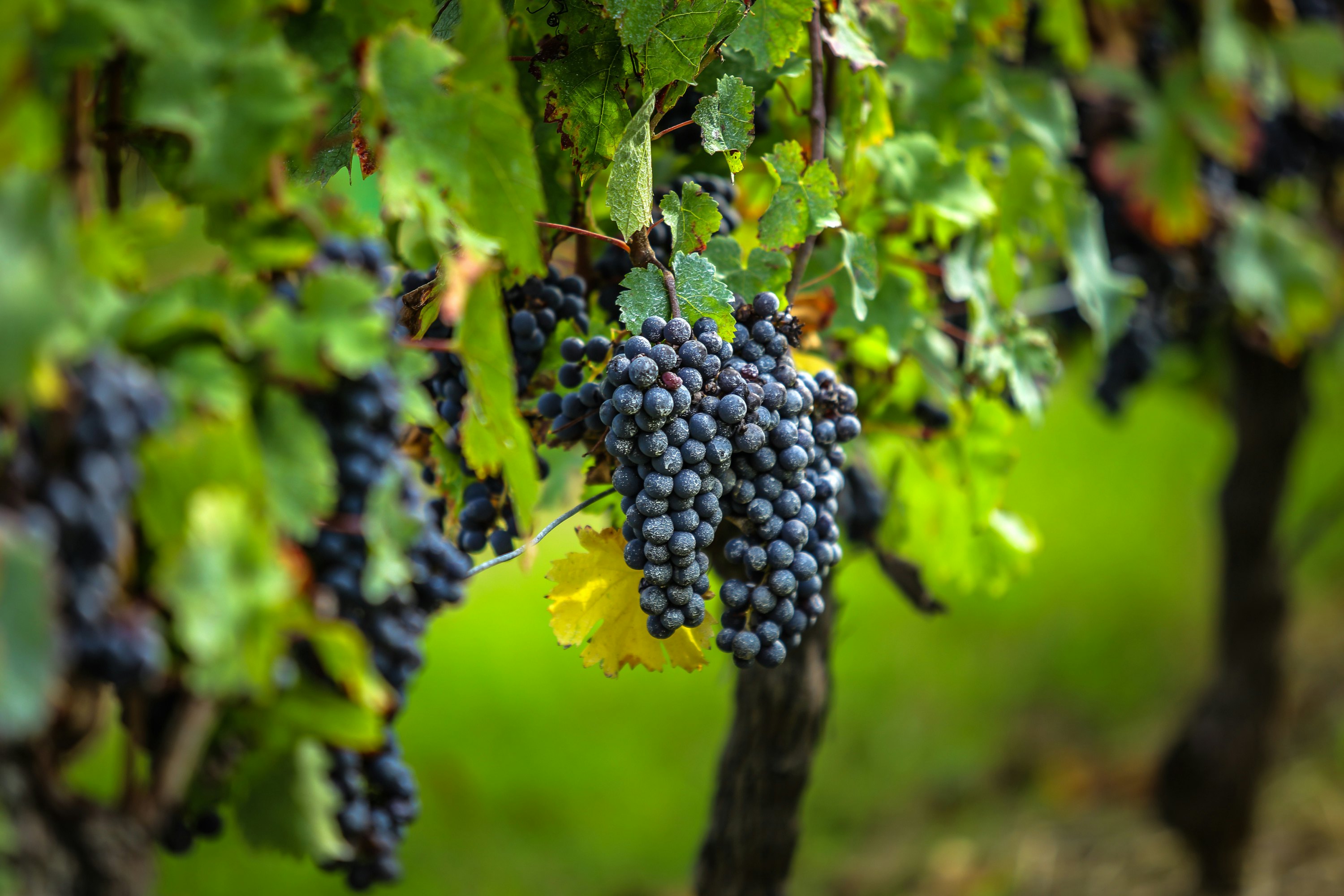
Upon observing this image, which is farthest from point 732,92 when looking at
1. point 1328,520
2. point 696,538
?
point 1328,520

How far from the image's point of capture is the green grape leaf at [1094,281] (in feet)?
5.02

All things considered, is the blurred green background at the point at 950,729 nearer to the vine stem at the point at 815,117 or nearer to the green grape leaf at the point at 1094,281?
the green grape leaf at the point at 1094,281

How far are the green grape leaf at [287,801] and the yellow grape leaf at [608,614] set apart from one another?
275 millimetres

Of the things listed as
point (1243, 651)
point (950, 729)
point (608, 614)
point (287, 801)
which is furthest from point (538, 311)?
point (950, 729)

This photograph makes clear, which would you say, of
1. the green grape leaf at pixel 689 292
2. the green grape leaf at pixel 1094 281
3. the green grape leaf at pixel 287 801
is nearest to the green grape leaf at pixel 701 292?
the green grape leaf at pixel 689 292

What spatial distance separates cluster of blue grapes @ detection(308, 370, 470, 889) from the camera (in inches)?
25.4

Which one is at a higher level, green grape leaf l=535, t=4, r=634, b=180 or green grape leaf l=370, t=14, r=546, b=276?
green grape leaf l=370, t=14, r=546, b=276

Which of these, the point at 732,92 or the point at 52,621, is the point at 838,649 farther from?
the point at 52,621

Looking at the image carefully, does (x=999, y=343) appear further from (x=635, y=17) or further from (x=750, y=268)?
(x=635, y=17)

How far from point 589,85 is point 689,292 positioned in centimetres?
22

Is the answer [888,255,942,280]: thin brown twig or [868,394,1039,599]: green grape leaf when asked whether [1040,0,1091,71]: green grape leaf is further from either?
[868,394,1039,599]: green grape leaf

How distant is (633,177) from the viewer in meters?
0.84

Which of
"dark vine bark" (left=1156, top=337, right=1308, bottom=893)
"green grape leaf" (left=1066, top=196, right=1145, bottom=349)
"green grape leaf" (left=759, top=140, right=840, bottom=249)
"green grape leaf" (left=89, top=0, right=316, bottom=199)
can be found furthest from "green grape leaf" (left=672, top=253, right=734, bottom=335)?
"dark vine bark" (left=1156, top=337, right=1308, bottom=893)

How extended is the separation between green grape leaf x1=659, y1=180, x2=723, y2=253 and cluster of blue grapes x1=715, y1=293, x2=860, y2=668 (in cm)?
7
